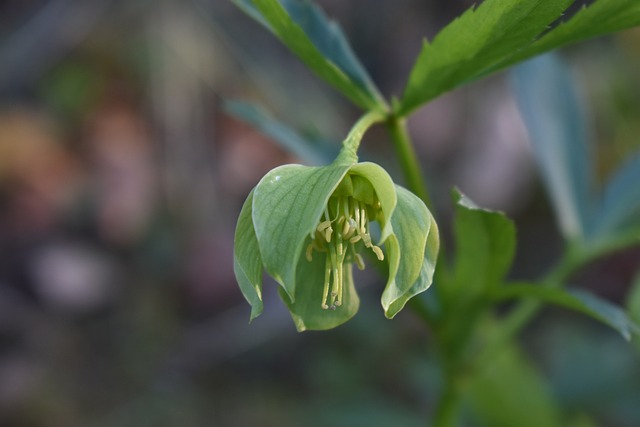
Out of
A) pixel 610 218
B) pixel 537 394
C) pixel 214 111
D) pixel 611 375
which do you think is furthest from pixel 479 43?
pixel 214 111

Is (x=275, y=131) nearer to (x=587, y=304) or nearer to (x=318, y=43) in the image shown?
(x=318, y=43)

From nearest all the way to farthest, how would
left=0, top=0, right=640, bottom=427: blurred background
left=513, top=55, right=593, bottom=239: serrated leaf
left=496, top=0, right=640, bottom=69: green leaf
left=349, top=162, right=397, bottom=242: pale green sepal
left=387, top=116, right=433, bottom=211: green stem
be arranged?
left=349, top=162, right=397, bottom=242: pale green sepal, left=496, top=0, right=640, bottom=69: green leaf, left=387, top=116, right=433, bottom=211: green stem, left=513, top=55, right=593, bottom=239: serrated leaf, left=0, top=0, right=640, bottom=427: blurred background

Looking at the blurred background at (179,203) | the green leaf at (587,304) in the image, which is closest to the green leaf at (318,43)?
the green leaf at (587,304)

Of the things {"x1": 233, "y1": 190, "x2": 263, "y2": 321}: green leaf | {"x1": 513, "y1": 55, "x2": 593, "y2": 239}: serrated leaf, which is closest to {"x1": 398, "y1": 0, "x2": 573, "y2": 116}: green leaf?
{"x1": 233, "y1": 190, "x2": 263, "y2": 321}: green leaf

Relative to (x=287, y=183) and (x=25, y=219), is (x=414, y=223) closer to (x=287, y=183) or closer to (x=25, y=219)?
(x=287, y=183)

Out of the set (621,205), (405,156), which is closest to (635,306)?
(621,205)

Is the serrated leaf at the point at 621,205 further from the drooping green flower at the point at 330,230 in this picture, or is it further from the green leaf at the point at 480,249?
the drooping green flower at the point at 330,230

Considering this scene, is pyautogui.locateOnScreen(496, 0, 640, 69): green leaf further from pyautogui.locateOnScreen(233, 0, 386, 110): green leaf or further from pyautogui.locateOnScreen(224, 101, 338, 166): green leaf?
pyautogui.locateOnScreen(224, 101, 338, 166): green leaf
